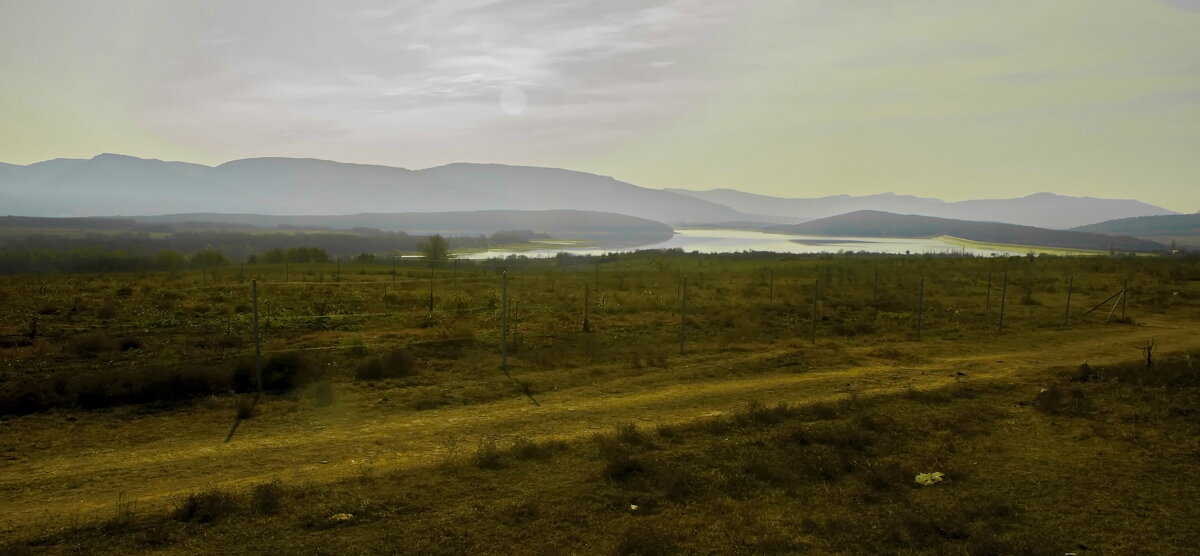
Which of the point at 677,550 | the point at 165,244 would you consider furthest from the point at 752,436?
the point at 165,244

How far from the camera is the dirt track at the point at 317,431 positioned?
736cm

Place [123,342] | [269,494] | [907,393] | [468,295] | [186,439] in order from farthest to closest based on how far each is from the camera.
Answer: [468,295] < [123,342] < [907,393] < [186,439] < [269,494]

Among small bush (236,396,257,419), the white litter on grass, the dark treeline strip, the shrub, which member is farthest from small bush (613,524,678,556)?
the dark treeline strip

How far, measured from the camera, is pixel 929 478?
7.80 meters

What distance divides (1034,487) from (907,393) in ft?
15.5

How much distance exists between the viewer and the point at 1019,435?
972 centimetres

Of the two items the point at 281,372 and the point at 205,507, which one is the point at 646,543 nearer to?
the point at 205,507

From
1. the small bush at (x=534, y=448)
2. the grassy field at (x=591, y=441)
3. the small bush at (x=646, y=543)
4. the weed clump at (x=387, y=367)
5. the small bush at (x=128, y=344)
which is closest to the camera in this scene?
the small bush at (x=646, y=543)

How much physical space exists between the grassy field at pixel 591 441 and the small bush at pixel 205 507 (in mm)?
36

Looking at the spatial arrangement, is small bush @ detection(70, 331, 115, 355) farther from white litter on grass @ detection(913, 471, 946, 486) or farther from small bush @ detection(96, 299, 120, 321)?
white litter on grass @ detection(913, 471, 946, 486)

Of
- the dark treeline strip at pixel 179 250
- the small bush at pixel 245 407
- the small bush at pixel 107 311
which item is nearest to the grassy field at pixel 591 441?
the small bush at pixel 245 407

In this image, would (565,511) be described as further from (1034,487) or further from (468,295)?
(468,295)

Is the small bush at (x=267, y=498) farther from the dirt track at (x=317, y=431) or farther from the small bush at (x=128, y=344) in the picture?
the small bush at (x=128, y=344)

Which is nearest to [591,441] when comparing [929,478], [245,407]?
Answer: [929,478]
